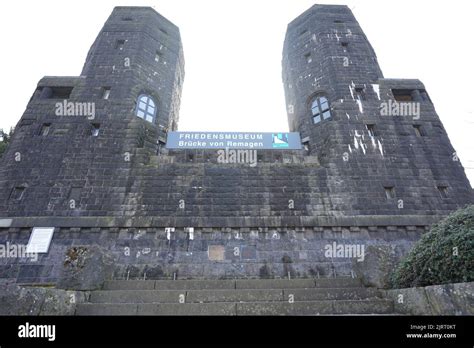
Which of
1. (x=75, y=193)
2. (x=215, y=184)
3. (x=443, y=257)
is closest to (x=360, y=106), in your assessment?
(x=215, y=184)

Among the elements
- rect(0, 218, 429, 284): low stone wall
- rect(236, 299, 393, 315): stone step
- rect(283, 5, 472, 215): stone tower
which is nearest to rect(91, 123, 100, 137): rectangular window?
rect(0, 218, 429, 284): low stone wall

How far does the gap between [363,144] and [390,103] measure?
369cm

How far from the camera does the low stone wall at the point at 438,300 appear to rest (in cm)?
367

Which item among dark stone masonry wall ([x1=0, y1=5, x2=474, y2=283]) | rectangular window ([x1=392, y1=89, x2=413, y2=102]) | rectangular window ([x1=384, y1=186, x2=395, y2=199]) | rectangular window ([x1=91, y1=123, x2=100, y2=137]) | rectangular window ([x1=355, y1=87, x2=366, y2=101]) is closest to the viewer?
dark stone masonry wall ([x1=0, y1=5, x2=474, y2=283])

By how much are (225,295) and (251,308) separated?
114 centimetres

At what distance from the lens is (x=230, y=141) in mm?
13297

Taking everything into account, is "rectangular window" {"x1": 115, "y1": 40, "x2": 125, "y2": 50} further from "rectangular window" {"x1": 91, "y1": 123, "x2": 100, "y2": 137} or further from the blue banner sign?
the blue banner sign

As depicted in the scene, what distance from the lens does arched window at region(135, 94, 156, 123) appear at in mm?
14870

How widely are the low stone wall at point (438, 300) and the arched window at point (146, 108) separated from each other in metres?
14.4

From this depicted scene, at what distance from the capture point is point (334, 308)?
5.33 metres

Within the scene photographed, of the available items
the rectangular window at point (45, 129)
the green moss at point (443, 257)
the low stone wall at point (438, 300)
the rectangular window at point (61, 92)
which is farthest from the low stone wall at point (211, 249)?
the rectangular window at point (61, 92)

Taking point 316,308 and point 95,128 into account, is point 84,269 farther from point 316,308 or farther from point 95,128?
point 95,128

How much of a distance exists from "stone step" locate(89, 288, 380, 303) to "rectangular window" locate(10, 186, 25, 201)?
830 centimetres
